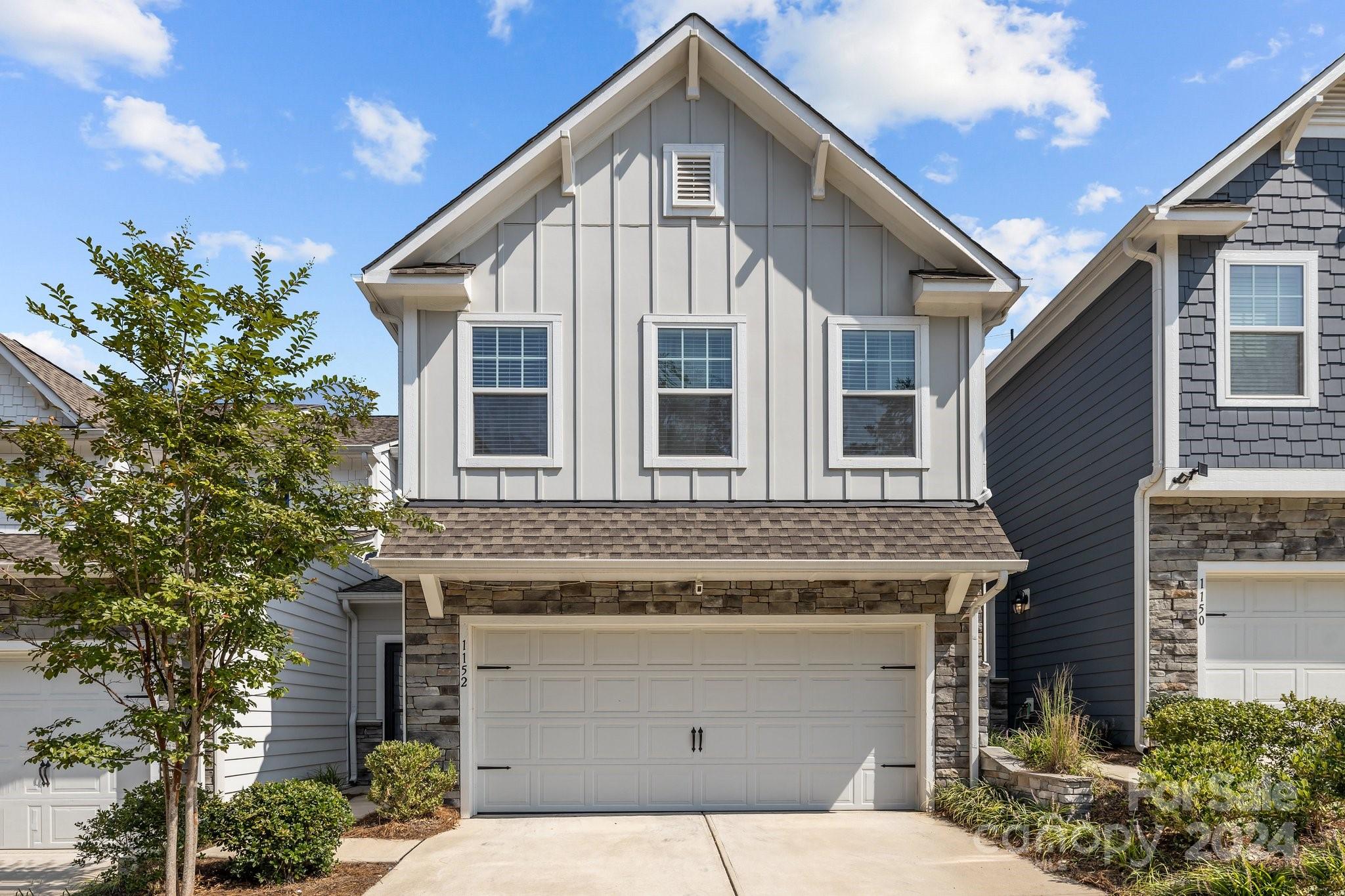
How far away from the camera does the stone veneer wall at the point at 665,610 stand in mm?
9984

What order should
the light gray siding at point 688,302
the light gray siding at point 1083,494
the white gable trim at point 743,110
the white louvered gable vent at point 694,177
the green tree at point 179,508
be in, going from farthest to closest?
the light gray siding at point 1083,494 < the white louvered gable vent at point 694,177 < the light gray siding at point 688,302 < the white gable trim at point 743,110 < the green tree at point 179,508

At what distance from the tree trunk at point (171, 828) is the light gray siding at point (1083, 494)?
29.2 ft

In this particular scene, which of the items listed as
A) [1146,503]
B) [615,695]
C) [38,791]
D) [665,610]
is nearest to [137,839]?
[38,791]

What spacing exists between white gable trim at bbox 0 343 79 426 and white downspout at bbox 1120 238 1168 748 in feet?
40.6

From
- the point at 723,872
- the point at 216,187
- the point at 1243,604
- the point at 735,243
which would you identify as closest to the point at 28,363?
the point at 216,187

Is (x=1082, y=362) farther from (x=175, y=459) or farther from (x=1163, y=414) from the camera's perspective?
(x=175, y=459)

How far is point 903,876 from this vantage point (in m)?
7.80

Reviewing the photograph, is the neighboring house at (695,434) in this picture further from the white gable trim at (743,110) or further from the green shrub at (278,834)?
the green shrub at (278,834)

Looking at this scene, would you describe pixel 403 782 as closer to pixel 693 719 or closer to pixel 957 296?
pixel 693 719

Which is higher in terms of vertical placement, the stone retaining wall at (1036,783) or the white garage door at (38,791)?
the stone retaining wall at (1036,783)

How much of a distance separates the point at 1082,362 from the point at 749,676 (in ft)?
19.7

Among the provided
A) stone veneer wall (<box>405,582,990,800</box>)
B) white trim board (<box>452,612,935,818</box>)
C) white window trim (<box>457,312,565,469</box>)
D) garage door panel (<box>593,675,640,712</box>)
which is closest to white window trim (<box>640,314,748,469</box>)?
white window trim (<box>457,312,565,469</box>)

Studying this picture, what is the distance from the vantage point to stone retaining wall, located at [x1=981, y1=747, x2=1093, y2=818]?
27.8 feet

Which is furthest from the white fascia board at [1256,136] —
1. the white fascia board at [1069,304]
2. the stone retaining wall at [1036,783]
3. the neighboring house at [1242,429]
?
the stone retaining wall at [1036,783]
